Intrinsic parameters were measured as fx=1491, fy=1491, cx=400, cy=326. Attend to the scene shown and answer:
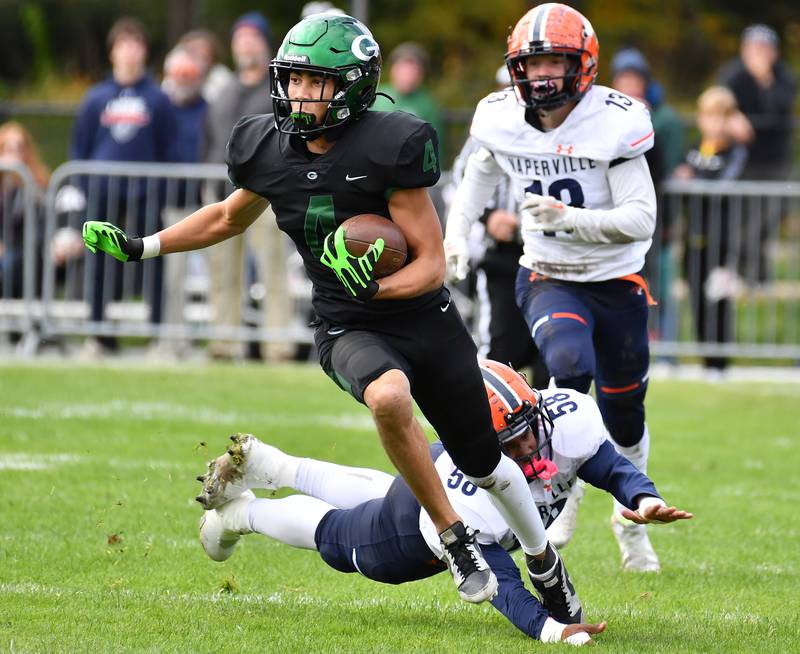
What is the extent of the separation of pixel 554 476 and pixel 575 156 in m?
1.53

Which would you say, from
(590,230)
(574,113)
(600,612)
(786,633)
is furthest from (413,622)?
(574,113)

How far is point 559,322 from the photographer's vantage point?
5.52m

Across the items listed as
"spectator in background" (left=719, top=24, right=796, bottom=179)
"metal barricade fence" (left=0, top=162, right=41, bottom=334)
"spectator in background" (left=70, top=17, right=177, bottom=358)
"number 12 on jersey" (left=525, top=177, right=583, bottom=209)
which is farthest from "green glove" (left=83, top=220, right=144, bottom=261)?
"spectator in background" (left=719, top=24, right=796, bottom=179)

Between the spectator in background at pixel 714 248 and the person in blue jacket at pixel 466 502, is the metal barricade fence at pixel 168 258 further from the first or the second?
the person in blue jacket at pixel 466 502

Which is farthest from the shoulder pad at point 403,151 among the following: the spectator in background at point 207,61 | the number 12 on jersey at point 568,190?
the spectator in background at point 207,61

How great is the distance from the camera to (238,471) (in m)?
4.85

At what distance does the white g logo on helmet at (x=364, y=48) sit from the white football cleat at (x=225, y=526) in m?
1.48

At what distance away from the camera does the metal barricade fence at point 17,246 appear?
36.0ft

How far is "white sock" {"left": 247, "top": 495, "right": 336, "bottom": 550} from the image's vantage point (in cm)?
472

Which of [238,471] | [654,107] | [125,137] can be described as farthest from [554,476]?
[125,137]

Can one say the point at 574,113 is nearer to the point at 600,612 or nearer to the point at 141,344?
the point at 600,612

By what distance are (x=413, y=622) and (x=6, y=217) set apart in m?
7.50

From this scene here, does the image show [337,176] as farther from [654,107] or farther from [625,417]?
[654,107]

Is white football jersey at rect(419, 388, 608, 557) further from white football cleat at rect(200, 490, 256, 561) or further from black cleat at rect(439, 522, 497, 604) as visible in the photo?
white football cleat at rect(200, 490, 256, 561)
